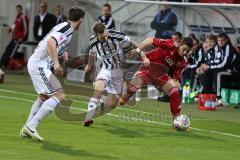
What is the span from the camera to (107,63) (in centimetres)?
1642

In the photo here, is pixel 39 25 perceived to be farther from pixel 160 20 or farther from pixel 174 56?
pixel 174 56

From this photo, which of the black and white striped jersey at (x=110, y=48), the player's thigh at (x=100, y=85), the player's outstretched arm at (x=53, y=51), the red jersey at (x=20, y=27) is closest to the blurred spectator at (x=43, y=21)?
the red jersey at (x=20, y=27)

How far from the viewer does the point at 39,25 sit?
27078 millimetres

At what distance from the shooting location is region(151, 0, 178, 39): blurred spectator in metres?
23.9

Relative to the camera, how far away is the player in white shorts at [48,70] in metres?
13.1

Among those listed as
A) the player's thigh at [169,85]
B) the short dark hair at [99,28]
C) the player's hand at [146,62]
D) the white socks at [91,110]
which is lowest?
the white socks at [91,110]

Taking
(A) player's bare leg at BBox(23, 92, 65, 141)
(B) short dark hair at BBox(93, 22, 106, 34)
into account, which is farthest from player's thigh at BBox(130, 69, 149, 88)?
(A) player's bare leg at BBox(23, 92, 65, 141)

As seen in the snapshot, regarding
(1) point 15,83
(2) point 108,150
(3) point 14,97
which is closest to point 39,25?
(1) point 15,83

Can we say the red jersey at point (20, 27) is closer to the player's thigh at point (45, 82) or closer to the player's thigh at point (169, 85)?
the player's thigh at point (169, 85)

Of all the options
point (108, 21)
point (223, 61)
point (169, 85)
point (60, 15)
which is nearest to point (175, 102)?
point (169, 85)

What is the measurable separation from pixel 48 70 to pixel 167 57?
3690 mm

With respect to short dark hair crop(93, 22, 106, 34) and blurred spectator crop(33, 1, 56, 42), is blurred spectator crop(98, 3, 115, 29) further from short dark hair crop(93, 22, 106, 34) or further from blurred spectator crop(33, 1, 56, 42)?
short dark hair crop(93, 22, 106, 34)

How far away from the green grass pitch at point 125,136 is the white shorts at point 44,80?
0.80 meters

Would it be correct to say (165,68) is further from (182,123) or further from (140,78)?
(182,123)
